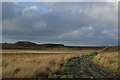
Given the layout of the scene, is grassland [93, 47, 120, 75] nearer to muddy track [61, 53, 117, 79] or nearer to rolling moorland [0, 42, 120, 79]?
rolling moorland [0, 42, 120, 79]

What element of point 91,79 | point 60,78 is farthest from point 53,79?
point 91,79

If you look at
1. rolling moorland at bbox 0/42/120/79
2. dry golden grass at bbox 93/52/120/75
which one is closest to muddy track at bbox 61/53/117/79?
rolling moorland at bbox 0/42/120/79

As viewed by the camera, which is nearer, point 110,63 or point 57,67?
point 57,67

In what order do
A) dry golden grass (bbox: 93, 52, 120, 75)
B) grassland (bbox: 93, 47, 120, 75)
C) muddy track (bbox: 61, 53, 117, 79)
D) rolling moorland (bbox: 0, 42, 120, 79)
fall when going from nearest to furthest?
rolling moorland (bbox: 0, 42, 120, 79) → muddy track (bbox: 61, 53, 117, 79) → dry golden grass (bbox: 93, 52, 120, 75) → grassland (bbox: 93, 47, 120, 75)

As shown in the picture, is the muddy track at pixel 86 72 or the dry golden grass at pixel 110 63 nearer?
the muddy track at pixel 86 72

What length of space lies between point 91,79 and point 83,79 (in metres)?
0.53

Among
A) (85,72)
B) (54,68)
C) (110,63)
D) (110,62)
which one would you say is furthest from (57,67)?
(110,62)

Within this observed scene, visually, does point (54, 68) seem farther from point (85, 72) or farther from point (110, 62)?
point (110, 62)

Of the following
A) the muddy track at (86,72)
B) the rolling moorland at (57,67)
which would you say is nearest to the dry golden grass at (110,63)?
the rolling moorland at (57,67)

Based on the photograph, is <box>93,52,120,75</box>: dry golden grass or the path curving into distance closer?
the path curving into distance

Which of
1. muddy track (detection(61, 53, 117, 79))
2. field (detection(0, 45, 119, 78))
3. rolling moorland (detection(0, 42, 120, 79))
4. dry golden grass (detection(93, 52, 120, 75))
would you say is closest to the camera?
field (detection(0, 45, 119, 78))

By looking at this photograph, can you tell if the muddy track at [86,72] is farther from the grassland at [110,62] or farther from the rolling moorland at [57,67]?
the grassland at [110,62]

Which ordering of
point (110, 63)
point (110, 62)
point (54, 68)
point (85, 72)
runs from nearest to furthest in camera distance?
point (85, 72), point (54, 68), point (110, 63), point (110, 62)

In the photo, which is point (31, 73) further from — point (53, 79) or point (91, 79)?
point (91, 79)
